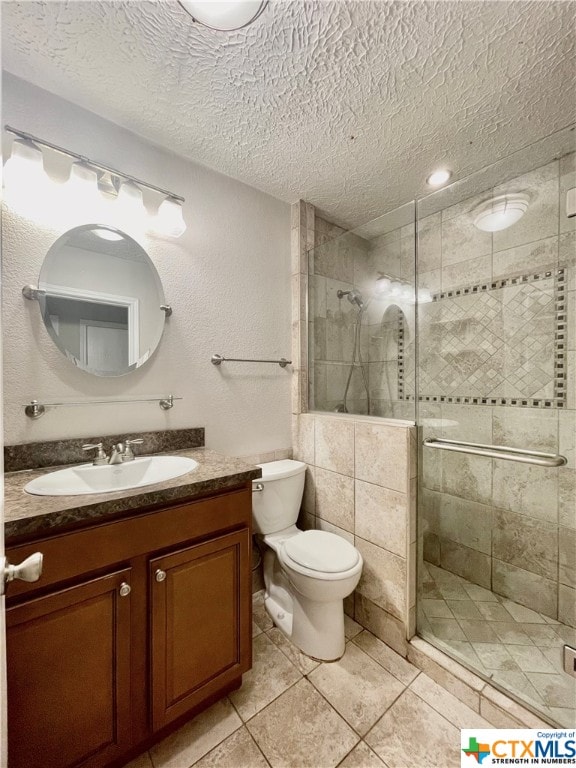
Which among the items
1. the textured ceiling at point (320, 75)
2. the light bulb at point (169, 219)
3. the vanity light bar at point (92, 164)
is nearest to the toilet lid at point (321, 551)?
the light bulb at point (169, 219)

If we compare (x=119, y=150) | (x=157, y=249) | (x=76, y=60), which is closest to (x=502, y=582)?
(x=157, y=249)

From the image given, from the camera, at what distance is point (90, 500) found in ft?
2.87

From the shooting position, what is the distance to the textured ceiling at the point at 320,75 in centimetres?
97

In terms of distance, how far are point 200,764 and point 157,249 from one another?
1.96m

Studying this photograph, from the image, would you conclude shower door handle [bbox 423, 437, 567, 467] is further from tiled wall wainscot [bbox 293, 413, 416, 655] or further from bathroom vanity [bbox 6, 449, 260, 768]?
bathroom vanity [bbox 6, 449, 260, 768]

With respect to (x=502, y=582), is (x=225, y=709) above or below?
below

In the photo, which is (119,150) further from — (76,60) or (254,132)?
(254,132)

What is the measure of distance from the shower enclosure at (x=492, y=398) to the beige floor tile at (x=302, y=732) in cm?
55

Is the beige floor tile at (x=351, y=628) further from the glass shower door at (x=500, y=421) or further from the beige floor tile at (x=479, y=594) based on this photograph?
the beige floor tile at (x=479, y=594)

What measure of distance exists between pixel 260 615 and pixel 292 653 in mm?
288

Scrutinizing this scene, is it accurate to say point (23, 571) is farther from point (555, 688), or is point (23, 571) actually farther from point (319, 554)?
point (555, 688)

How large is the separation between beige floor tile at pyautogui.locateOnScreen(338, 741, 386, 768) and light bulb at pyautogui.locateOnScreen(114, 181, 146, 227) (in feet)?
7.17

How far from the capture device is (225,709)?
1.18m

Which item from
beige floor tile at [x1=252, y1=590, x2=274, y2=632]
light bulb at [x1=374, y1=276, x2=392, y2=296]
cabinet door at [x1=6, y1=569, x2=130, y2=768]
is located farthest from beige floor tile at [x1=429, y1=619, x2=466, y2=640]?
Answer: light bulb at [x1=374, y1=276, x2=392, y2=296]
